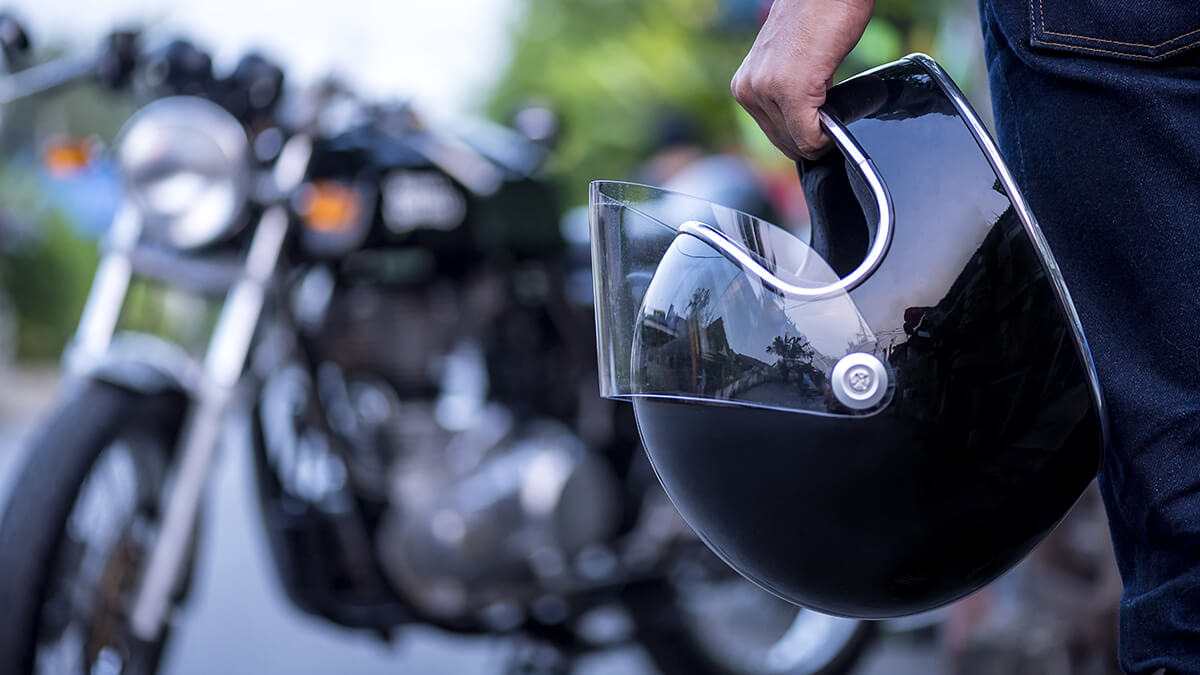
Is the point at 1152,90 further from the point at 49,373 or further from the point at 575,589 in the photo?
the point at 49,373

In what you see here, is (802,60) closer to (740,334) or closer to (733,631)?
(740,334)

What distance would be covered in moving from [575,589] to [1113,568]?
3.23 ft

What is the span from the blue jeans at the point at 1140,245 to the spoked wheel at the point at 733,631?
1595 millimetres

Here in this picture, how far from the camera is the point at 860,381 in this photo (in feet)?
3.07

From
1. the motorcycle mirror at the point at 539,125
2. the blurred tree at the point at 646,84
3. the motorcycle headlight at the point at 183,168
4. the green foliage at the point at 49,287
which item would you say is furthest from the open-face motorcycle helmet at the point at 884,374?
the green foliage at the point at 49,287

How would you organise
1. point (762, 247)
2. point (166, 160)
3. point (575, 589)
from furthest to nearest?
point (575, 589) < point (166, 160) < point (762, 247)

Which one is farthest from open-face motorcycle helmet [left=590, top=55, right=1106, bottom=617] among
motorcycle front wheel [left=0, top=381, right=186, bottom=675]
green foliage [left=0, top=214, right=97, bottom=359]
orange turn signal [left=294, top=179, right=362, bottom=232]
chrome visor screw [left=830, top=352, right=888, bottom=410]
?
green foliage [left=0, top=214, right=97, bottom=359]

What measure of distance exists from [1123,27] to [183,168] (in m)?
1.54

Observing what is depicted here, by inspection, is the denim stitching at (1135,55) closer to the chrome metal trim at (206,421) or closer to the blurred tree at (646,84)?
the chrome metal trim at (206,421)

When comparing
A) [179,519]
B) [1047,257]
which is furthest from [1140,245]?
[179,519]

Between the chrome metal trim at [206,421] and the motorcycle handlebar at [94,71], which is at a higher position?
the motorcycle handlebar at [94,71]

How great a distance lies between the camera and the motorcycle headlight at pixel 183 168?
202 cm

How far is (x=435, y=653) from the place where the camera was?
331 cm

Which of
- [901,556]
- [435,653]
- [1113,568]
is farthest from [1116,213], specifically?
[435,653]
